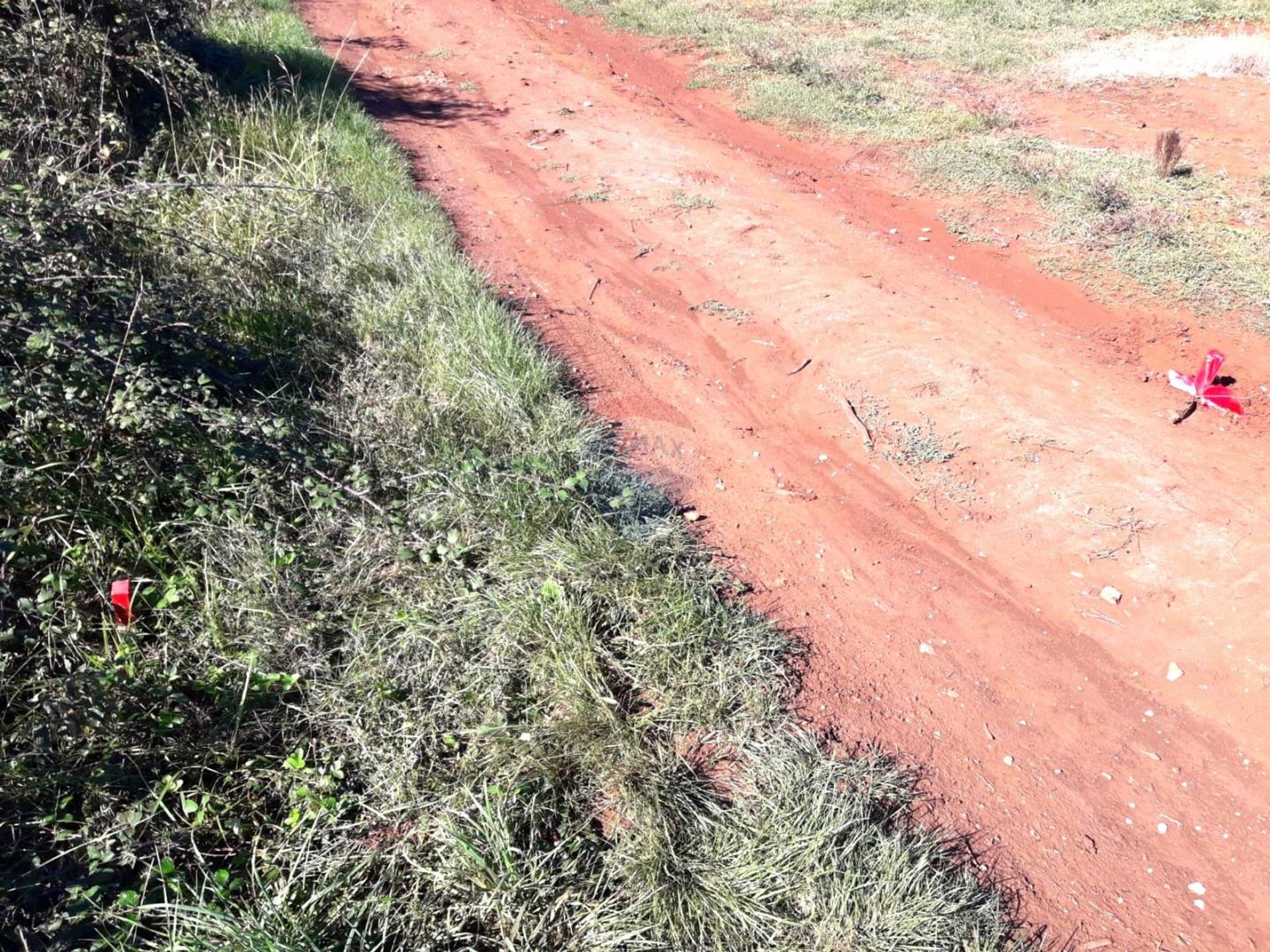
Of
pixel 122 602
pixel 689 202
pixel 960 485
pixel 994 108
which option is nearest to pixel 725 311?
pixel 689 202

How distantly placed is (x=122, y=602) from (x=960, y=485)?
3547 millimetres

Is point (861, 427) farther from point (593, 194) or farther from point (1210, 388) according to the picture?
point (593, 194)

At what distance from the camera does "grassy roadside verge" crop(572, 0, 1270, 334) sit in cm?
574

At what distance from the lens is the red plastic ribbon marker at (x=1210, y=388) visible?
4430 mm

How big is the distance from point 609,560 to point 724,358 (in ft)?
7.01

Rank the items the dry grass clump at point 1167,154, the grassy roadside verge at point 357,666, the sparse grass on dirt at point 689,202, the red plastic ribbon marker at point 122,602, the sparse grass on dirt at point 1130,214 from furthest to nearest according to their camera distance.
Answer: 1. the dry grass clump at point 1167,154
2. the sparse grass on dirt at point 689,202
3. the sparse grass on dirt at point 1130,214
4. the red plastic ribbon marker at point 122,602
5. the grassy roadside verge at point 357,666

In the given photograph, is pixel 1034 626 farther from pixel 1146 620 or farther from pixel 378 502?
pixel 378 502

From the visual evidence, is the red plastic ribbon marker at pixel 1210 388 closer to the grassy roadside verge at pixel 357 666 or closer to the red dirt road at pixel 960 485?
the red dirt road at pixel 960 485

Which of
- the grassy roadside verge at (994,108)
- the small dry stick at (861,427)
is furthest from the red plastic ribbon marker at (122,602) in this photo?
the grassy roadside verge at (994,108)

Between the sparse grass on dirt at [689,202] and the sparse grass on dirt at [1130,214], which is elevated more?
the sparse grass on dirt at [1130,214]

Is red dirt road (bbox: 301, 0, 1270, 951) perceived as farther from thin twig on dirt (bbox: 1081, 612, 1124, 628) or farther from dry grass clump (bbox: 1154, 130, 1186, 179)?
dry grass clump (bbox: 1154, 130, 1186, 179)

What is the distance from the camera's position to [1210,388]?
14.7 ft

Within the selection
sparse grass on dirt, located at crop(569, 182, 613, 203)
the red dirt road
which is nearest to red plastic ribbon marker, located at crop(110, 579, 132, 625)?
the red dirt road

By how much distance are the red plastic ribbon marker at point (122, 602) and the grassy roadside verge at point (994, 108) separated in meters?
5.85
